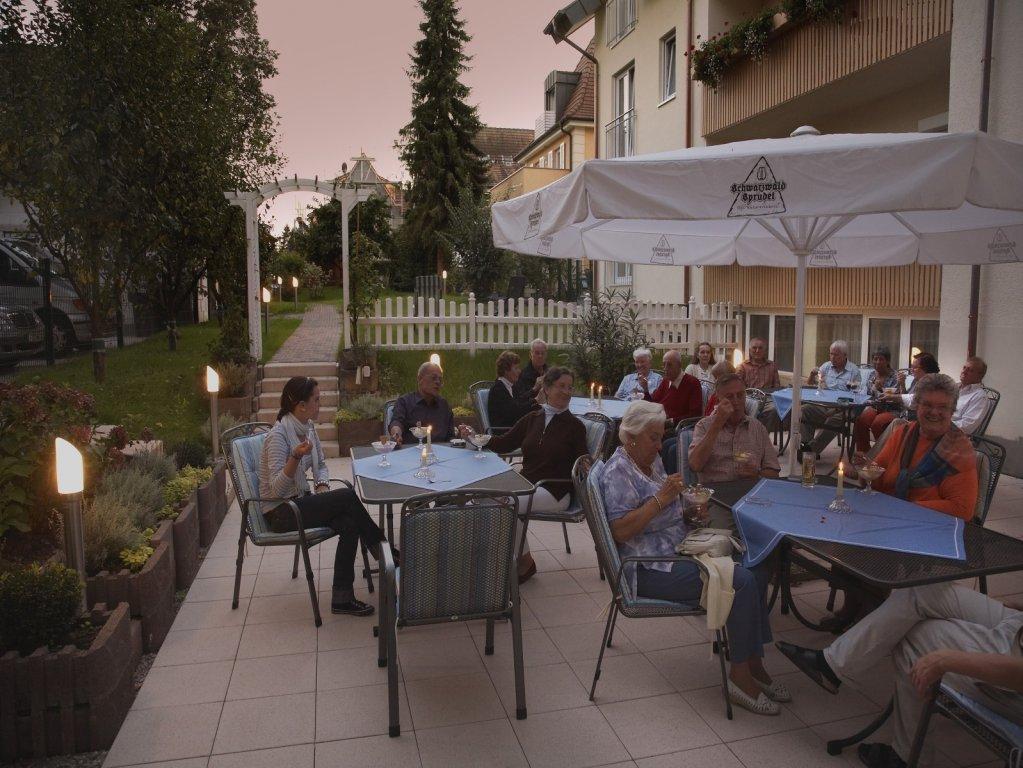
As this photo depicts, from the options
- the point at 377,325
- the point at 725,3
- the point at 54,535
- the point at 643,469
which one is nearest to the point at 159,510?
the point at 54,535

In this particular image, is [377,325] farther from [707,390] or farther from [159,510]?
[159,510]

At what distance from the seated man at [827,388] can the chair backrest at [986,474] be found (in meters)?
3.71

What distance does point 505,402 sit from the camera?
252 inches

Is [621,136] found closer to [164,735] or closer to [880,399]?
[880,399]

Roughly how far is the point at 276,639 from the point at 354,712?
987 millimetres

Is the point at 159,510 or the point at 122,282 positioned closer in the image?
the point at 159,510

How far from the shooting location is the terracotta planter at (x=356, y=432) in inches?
349

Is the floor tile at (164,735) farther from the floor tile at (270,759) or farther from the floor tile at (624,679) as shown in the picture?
the floor tile at (624,679)

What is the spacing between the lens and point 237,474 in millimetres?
4414

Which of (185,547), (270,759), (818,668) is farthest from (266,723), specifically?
(818,668)

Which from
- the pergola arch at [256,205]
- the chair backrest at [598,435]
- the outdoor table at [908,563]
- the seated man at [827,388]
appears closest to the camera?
the outdoor table at [908,563]

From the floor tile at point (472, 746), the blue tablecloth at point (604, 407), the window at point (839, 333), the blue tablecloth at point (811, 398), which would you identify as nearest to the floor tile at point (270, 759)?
the floor tile at point (472, 746)

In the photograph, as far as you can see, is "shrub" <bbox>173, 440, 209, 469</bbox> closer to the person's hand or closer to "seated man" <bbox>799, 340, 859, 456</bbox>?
the person's hand

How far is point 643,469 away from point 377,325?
894cm
